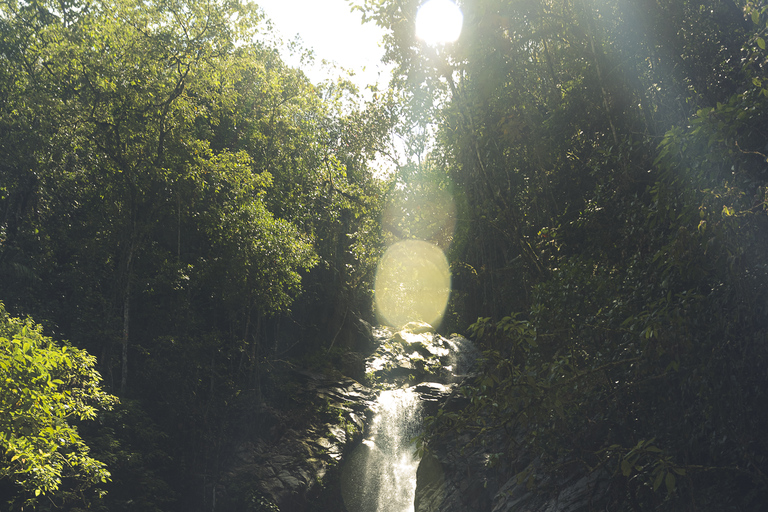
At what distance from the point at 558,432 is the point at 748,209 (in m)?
3.77

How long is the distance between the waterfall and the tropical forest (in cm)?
9

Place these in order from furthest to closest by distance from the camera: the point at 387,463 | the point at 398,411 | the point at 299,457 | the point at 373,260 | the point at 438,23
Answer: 1. the point at 373,260
2. the point at 398,411
3. the point at 387,463
4. the point at 299,457
5. the point at 438,23

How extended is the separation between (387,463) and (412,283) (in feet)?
76.5

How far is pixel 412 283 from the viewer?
1551 inches

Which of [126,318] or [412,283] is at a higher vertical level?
[412,283]

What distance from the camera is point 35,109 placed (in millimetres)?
13430

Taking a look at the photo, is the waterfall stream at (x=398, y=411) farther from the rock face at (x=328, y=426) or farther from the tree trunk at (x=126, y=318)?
the tree trunk at (x=126, y=318)

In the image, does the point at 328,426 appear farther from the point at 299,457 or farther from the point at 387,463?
the point at 387,463

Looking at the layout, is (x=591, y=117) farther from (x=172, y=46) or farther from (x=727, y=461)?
(x=172, y=46)

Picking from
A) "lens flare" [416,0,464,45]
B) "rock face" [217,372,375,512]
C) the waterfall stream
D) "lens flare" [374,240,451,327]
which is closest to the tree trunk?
"rock face" [217,372,375,512]

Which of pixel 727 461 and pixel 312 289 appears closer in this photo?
pixel 727 461

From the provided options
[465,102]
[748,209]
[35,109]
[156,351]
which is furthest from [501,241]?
[35,109]

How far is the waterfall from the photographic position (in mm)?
15359

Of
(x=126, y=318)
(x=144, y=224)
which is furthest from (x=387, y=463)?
(x=144, y=224)
